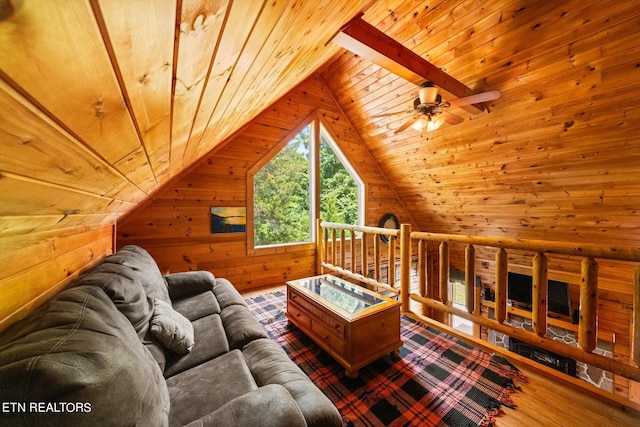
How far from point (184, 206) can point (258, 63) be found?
2.66 metres

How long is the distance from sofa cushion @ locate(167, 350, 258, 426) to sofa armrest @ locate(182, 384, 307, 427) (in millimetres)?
184

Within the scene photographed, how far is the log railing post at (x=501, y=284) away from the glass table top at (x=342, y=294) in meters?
1.01

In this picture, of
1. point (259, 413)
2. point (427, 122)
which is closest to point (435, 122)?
point (427, 122)

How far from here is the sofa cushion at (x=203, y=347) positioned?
1.36 metres

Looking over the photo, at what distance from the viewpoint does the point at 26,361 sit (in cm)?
57

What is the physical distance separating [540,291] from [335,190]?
128 inches

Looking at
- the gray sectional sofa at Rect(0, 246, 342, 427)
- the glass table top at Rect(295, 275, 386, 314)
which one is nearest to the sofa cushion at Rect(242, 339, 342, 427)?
the gray sectional sofa at Rect(0, 246, 342, 427)

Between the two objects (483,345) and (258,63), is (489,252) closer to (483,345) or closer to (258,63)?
(483,345)

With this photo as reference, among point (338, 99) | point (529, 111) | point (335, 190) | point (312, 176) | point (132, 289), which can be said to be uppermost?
point (338, 99)

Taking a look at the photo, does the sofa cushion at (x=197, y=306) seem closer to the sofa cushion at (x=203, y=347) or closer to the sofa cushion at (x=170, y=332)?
the sofa cushion at (x=203, y=347)

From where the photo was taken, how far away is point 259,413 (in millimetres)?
893

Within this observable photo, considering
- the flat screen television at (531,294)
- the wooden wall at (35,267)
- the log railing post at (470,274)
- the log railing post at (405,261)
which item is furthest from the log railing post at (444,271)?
the flat screen television at (531,294)

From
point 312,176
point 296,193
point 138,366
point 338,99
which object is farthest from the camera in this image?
point 338,99

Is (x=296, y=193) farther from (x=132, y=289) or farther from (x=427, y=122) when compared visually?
(x=132, y=289)
